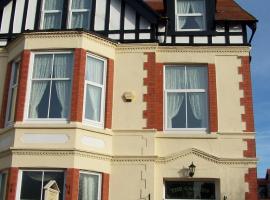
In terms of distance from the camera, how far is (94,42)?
13008 millimetres

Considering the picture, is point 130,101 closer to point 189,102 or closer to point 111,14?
point 189,102

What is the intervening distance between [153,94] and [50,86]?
3.03 metres

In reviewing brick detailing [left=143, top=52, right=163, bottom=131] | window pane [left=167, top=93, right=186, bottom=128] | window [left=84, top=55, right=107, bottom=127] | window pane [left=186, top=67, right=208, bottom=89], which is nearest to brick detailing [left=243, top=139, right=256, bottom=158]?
window pane [left=167, top=93, right=186, bottom=128]

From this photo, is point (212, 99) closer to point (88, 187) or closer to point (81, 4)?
point (88, 187)

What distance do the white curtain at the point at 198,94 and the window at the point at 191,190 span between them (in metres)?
1.76

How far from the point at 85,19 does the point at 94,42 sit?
1.47m

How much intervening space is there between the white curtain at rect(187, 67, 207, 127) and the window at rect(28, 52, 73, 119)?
3.73m

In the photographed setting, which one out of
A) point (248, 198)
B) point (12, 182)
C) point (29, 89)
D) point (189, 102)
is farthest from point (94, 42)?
point (248, 198)

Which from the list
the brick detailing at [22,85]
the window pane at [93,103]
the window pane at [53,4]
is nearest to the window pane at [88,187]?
the window pane at [93,103]

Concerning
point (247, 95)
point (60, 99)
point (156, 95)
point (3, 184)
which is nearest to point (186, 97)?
point (156, 95)

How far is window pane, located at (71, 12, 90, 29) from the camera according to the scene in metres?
14.0

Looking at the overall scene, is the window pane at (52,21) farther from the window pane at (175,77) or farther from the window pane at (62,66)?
the window pane at (175,77)

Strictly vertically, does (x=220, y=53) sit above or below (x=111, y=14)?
below

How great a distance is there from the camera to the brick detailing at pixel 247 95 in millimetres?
12891
